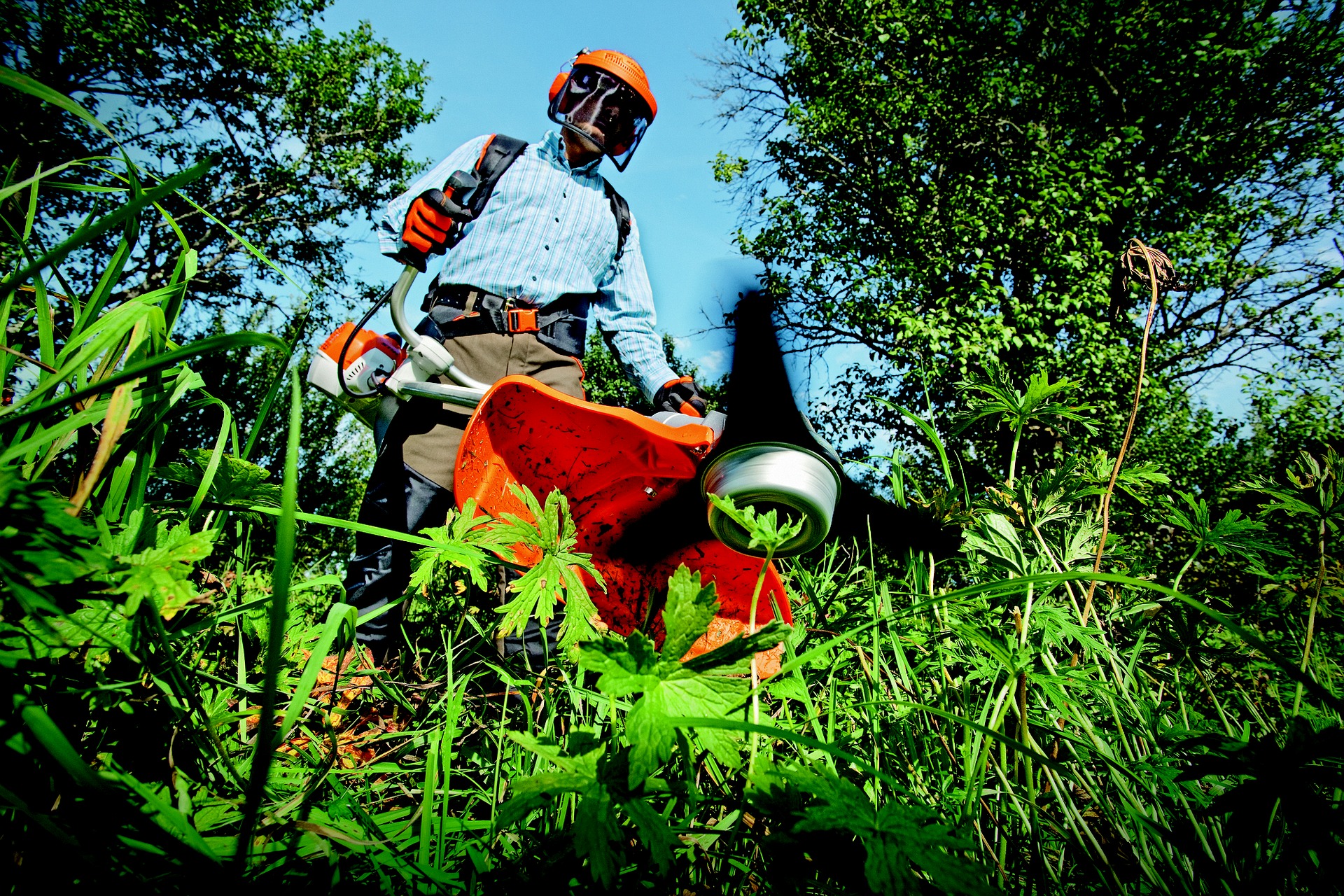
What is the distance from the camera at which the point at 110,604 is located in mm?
566

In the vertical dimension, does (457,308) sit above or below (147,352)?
above

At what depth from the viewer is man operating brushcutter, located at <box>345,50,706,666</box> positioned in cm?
204

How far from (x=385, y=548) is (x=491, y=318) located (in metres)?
0.96

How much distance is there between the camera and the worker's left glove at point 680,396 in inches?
82.3

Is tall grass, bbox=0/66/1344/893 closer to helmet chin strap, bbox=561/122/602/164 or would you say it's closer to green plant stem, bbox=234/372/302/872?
green plant stem, bbox=234/372/302/872

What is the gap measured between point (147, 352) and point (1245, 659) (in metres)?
1.75

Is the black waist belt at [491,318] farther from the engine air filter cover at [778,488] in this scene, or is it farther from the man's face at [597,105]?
the engine air filter cover at [778,488]

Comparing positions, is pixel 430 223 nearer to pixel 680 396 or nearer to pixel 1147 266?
pixel 680 396

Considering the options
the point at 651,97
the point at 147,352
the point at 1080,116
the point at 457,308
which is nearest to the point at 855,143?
the point at 1080,116

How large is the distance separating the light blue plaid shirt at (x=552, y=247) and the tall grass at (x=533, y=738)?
148 centimetres

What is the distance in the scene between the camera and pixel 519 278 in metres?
2.31

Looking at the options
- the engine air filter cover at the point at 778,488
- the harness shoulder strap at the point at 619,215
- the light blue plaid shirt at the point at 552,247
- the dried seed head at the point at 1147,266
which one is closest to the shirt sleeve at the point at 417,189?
the light blue plaid shirt at the point at 552,247

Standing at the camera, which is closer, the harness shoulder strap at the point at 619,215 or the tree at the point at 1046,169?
the harness shoulder strap at the point at 619,215

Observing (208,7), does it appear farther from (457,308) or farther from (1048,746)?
(1048,746)
